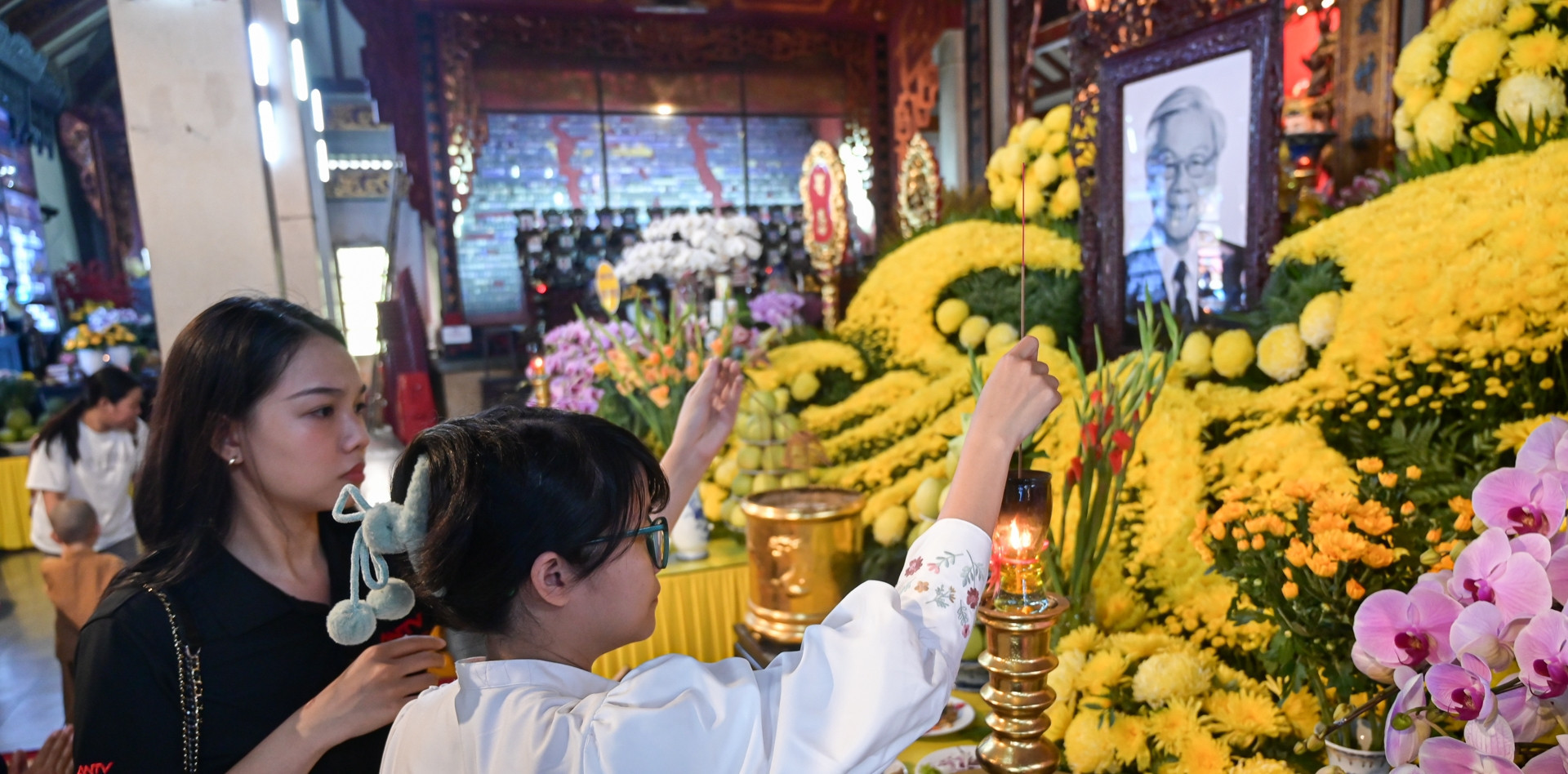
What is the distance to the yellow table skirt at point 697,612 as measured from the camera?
2.06 metres

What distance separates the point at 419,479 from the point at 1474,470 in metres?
1.29

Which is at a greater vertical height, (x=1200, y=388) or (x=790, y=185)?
(x=790, y=185)

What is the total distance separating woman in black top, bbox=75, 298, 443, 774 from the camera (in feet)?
3.26

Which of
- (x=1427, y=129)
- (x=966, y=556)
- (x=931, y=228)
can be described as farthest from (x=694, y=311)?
(x=966, y=556)

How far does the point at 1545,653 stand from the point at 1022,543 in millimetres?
432

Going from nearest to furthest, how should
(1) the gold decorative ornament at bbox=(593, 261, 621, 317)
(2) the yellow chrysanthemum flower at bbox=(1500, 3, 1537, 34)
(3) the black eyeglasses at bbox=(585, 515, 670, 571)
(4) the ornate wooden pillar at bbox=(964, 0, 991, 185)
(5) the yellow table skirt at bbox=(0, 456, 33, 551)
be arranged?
(3) the black eyeglasses at bbox=(585, 515, 670, 571) → (2) the yellow chrysanthemum flower at bbox=(1500, 3, 1537, 34) → (1) the gold decorative ornament at bbox=(593, 261, 621, 317) → (4) the ornate wooden pillar at bbox=(964, 0, 991, 185) → (5) the yellow table skirt at bbox=(0, 456, 33, 551)

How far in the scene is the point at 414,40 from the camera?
7637 mm

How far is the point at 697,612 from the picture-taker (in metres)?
2.12

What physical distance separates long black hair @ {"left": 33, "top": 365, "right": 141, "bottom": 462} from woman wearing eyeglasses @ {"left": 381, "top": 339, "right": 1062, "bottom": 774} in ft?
13.5

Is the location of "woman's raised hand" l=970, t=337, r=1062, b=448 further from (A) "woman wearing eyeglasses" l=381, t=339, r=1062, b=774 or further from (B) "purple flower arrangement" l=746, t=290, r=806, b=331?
(B) "purple flower arrangement" l=746, t=290, r=806, b=331

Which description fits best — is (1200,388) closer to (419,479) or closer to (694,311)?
(419,479)

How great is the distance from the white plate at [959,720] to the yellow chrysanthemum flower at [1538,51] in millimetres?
1317

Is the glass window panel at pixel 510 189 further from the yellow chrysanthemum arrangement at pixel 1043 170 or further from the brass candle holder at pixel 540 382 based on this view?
the yellow chrysanthemum arrangement at pixel 1043 170

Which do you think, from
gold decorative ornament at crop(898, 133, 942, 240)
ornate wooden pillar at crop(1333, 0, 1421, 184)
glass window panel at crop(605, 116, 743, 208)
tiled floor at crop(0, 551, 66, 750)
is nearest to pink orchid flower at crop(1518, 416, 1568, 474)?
gold decorative ornament at crop(898, 133, 942, 240)
